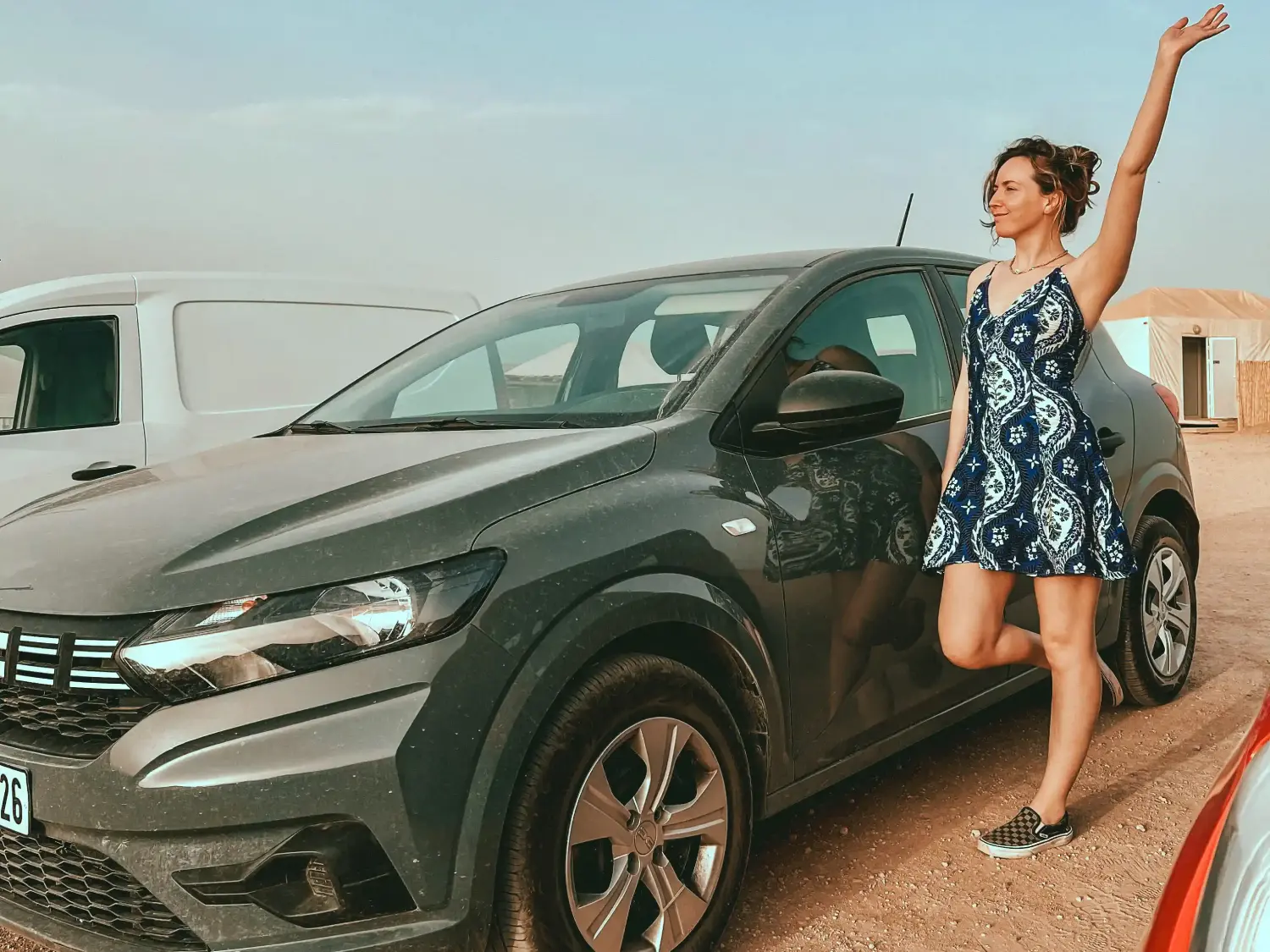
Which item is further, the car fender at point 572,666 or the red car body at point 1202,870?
the car fender at point 572,666

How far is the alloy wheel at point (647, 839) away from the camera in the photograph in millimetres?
2137

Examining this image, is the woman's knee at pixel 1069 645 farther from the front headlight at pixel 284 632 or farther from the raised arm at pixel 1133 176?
the front headlight at pixel 284 632

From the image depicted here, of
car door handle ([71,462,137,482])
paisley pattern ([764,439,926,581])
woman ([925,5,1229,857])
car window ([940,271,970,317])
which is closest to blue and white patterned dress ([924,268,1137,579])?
woman ([925,5,1229,857])

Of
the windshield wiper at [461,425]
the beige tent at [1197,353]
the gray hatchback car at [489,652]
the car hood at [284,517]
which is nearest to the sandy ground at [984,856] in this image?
the gray hatchback car at [489,652]

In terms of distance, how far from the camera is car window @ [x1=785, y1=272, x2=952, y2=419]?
9.89ft

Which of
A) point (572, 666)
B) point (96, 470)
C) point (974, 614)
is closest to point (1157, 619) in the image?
point (974, 614)

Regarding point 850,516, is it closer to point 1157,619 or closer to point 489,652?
point 489,652

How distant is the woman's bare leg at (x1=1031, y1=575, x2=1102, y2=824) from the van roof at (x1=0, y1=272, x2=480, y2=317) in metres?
4.05

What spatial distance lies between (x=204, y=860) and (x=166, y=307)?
12.9ft

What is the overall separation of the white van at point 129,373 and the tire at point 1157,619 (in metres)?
3.83

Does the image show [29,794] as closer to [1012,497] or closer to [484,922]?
[484,922]

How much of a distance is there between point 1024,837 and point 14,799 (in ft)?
Answer: 7.68

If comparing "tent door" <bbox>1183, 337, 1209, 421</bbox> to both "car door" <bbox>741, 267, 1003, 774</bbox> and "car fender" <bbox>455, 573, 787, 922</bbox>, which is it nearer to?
"car door" <bbox>741, 267, 1003, 774</bbox>

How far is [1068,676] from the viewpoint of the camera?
10.0ft
